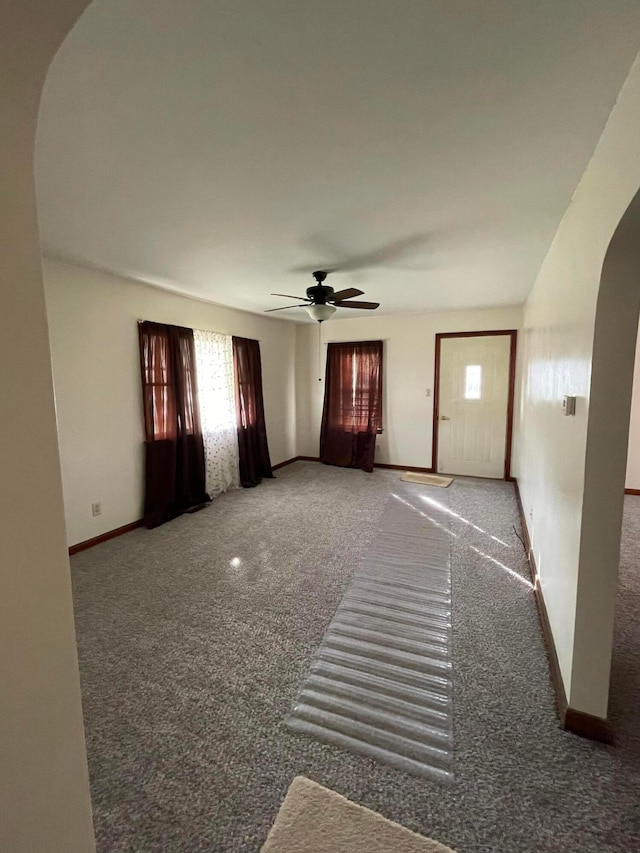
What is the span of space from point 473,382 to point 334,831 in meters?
5.01

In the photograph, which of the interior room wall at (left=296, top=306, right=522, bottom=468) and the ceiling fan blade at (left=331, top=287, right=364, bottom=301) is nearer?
the ceiling fan blade at (left=331, top=287, right=364, bottom=301)

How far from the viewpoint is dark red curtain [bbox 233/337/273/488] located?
5.00m

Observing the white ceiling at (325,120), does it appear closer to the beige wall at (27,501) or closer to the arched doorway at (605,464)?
the arched doorway at (605,464)

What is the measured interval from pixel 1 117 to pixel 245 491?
4594mm

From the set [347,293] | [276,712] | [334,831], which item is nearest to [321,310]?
[347,293]

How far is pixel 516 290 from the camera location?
4062mm

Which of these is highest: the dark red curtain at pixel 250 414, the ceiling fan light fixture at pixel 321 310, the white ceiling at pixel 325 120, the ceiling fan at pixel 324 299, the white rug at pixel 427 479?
the white ceiling at pixel 325 120

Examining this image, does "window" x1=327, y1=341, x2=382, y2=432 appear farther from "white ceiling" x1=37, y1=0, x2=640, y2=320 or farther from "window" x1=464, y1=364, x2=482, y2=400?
"white ceiling" x1=37, y1=0, x2=640, y2=320

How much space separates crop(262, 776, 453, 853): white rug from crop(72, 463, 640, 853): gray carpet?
0.13 feet

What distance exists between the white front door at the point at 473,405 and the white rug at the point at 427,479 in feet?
1.06

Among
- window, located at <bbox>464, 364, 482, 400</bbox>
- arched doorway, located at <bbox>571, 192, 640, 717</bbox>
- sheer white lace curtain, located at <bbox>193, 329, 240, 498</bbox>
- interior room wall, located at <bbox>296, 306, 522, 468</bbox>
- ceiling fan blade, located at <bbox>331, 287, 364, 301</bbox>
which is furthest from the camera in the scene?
interior room wall, located at <bbox>296, 306, 522, 468</bbox>

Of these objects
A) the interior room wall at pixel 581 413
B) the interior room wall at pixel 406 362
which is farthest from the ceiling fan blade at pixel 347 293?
the interior room wall at pixel 406 362

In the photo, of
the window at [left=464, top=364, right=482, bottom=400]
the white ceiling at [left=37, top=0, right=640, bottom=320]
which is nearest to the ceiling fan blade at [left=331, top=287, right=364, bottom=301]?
the white ceiling at [left=37, top=0, right=640, bottom=320]

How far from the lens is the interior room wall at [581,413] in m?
1.26
